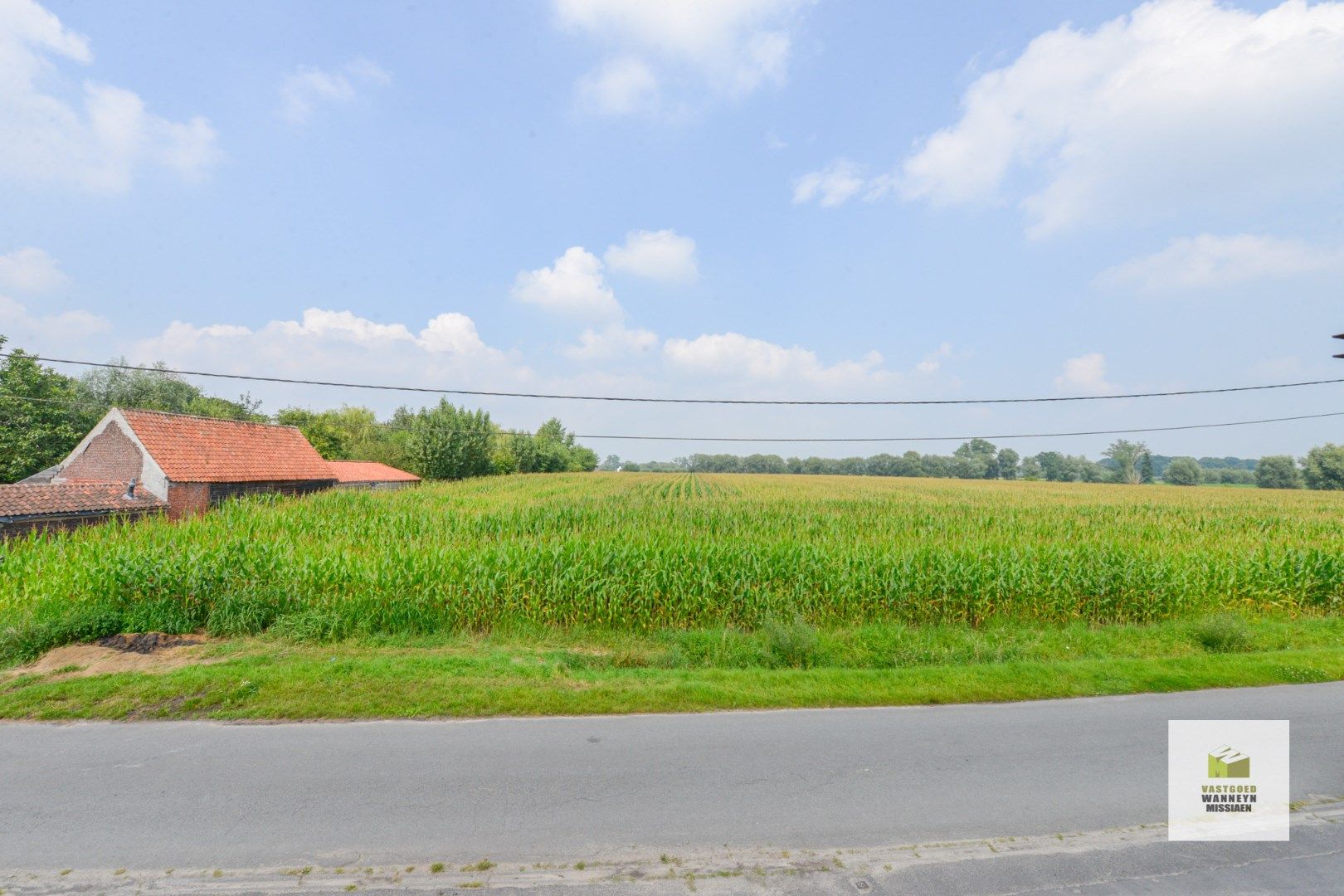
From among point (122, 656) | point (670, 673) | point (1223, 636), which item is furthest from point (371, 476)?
point (1223, 636)

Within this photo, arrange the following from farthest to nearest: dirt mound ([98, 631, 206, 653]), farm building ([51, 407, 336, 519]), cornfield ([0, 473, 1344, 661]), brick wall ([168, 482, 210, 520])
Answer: farm building ([51, 407, 336, 519]) → brick wall ([168, 482, 210, 520]) → cornfield ([0, 473, 1344, 661]) → dirt mound ([98, 631, 206, 653])

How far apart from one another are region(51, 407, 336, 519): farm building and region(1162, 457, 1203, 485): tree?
461ft

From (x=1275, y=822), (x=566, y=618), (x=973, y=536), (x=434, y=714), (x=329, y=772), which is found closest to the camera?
(x=1275, y=822)

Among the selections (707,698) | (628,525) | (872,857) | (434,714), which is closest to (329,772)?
(434,714)

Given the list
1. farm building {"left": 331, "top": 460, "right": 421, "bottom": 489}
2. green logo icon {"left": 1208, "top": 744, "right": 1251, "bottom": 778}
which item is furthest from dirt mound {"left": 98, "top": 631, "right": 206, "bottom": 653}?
farm building {"left": 331, "top": 460, "right": 421, "bottom": 489}

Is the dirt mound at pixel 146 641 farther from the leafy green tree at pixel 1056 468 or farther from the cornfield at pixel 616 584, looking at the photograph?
the leafy green tree at pixel 1056 468

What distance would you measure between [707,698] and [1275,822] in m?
5.06

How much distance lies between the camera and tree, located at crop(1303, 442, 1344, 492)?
78.4m

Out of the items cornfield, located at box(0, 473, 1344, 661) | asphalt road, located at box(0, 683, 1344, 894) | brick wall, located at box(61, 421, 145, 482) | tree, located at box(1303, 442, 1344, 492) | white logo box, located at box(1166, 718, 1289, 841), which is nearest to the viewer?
asphalt road, located at box(0, 683, 1344, 894)

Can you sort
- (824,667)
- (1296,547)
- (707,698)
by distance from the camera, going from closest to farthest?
(707,698) < (824,667) < (1296,547)

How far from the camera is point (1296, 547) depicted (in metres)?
14.2

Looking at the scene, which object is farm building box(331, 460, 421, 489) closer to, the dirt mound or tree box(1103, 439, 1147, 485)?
the dirt mound

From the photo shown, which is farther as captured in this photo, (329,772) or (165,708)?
(165,708)

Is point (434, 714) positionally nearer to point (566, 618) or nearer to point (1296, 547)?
point (566, 618)
